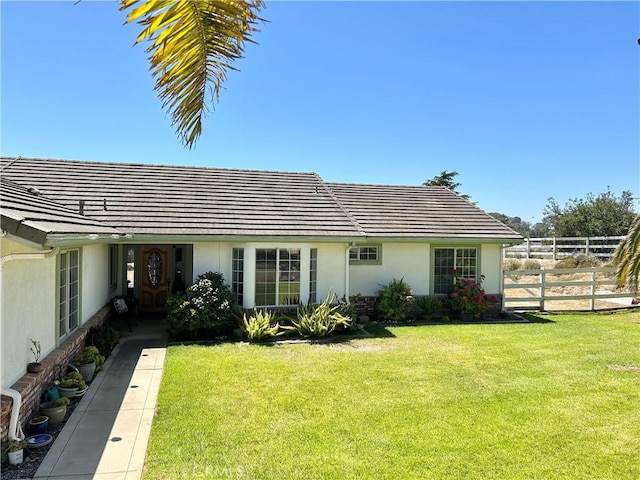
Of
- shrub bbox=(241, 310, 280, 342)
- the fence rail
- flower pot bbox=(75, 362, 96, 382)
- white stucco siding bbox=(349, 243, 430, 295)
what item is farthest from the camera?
the fence rail

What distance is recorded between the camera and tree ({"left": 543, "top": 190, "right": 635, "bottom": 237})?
34125 mm

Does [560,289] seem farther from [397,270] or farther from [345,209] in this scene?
[345,209]

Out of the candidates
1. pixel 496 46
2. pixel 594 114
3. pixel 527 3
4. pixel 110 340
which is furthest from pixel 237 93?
pixel 594 114

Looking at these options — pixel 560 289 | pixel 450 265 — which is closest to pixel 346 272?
pixel 450 265

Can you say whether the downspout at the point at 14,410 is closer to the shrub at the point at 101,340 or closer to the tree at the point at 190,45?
the tree at the point at 190,45

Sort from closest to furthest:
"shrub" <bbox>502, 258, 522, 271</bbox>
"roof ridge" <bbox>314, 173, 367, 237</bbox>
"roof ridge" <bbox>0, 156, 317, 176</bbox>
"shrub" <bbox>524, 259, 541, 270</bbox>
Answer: "roof ridge" <bbox>314, 173, 367, 237</bbox>
"roof ridge" <bbox>0, 156, 317, 176</bbox>
"shrub" <bbox>502, 258, 522, 271</bbox>
"shrub" <bbox>524, 259, 541, 270</bbox>

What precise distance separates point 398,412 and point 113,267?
10.6 metres

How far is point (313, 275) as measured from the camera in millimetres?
12711

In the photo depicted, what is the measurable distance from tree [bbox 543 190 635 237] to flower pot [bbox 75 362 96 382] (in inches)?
1489

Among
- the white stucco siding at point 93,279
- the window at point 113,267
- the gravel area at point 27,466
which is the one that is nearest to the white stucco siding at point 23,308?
the gravel area at point 27,466

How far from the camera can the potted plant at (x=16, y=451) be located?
4.75m

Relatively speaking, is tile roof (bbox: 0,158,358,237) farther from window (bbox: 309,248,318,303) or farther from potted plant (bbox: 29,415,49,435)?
potted plant (bbox: 29,415,49,435)

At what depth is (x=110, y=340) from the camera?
950 cm

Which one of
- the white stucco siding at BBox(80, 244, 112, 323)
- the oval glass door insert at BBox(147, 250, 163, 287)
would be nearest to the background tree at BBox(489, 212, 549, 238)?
the oval glass door insert at BBox(147, 250, 163, 287)
